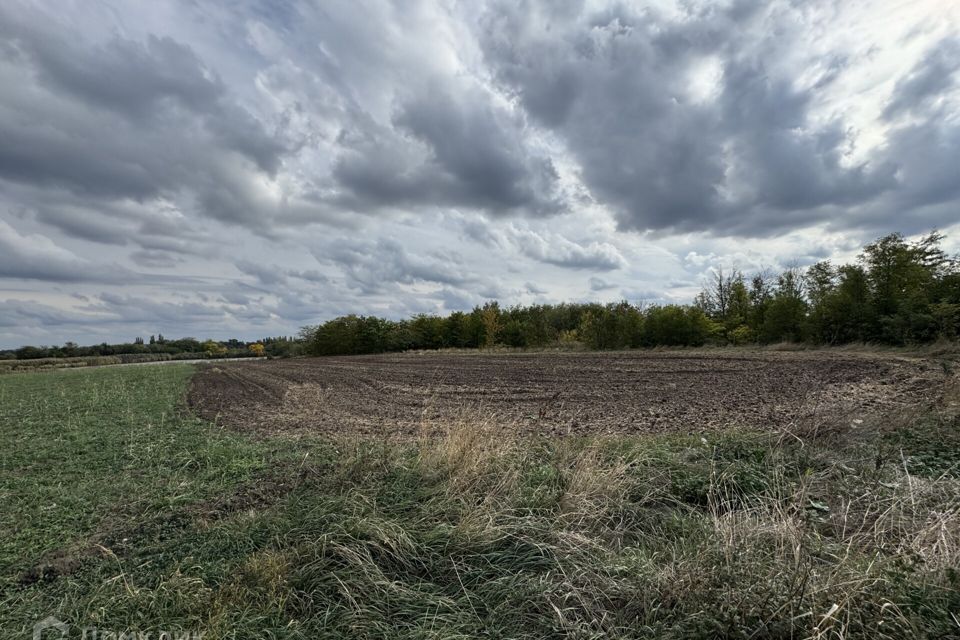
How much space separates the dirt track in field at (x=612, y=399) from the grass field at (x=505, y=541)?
1831 millimetres

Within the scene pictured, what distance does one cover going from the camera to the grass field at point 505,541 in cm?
270

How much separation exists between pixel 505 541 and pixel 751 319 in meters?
39.3

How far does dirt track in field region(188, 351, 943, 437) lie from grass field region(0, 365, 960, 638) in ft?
6.01

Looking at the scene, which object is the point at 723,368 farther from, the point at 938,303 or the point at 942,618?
the point at 942,618

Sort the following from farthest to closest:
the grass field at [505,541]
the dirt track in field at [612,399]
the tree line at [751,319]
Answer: the tree line at [751,319]
the dirt track in field at [612,399]
the grass field at [505,541]

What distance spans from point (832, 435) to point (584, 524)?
469cm

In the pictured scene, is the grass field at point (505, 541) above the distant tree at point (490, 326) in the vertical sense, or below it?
below

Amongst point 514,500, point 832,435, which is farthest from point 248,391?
Result: point 832,435

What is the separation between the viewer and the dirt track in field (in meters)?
9.23

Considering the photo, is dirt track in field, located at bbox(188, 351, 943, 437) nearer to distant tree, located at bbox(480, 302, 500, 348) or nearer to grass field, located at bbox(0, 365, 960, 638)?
grass field, located at bbox(0, 365, 960, 638)

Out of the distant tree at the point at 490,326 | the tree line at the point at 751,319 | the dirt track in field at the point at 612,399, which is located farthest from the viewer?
the distant tree at the point at 490,326

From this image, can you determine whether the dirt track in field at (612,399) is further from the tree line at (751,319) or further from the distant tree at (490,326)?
the distant tree at (490,326)

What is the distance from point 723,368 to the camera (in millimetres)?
19438

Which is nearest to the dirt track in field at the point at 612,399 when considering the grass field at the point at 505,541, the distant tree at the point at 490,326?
the grass field at the point at 505,541
